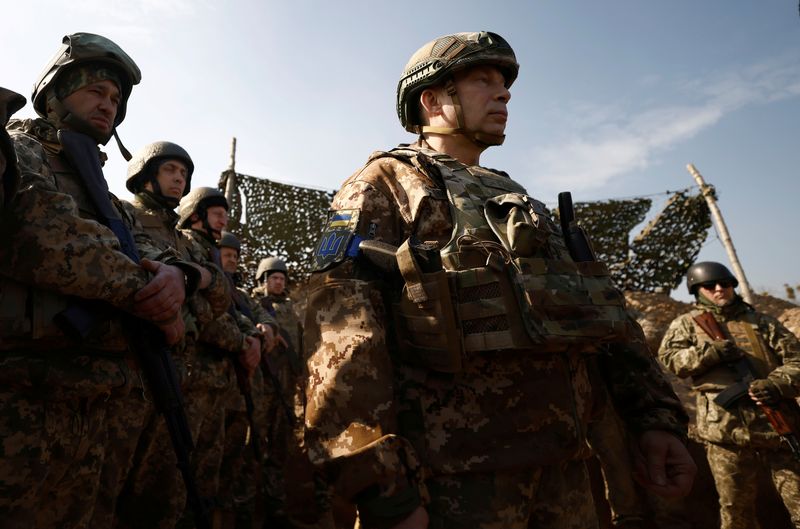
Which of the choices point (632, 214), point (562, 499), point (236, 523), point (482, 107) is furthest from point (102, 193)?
point (632, 214)

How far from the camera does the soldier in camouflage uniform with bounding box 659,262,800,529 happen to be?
199 inches

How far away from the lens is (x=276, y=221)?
11164 millimetres

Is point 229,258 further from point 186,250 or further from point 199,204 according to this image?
point 186,250

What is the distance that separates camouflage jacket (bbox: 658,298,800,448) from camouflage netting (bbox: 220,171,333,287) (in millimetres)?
7378

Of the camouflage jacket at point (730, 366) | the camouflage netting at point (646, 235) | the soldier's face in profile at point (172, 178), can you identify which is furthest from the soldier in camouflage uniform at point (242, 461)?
the camouflage netting at point (646, 235)

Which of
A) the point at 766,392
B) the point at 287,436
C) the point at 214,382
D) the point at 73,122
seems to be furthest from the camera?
the point at 287,436

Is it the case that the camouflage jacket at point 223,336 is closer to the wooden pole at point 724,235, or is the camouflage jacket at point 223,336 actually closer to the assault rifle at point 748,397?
the assault rifle at point 748,397

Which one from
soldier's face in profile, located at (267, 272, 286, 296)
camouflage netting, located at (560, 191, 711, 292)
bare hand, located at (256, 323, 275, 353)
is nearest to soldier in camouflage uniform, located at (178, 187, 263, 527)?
bare hand, located at (256, 323, 275, 353)

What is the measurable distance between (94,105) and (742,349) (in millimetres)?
6193

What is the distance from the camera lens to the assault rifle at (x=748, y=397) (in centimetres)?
488

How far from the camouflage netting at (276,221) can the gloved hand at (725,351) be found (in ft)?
25.1

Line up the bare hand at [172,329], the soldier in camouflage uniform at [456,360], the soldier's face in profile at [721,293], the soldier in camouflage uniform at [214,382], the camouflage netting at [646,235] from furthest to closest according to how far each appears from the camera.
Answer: the camouflage netting at [646,235] < the soldier's face in profile at [721,293] < the soldier in camouflage uniform at [214,382] < the bare hand at [172,329] < the soldier in camouflage uniform at [456,360]

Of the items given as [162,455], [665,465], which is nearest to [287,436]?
[162,455]

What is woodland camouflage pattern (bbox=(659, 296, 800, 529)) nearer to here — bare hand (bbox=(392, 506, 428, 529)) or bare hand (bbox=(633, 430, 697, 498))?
bare hand (bbox=(633, 430, 697, 498))
